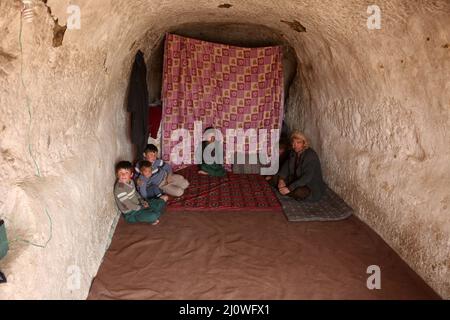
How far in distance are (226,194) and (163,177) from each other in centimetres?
82

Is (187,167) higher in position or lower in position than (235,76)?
lower

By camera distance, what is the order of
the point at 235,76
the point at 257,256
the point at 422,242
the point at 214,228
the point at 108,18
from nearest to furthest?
the point at 108,18, the point at 422,242, the point at 257,256, the point at 214,228, the point at 235,76

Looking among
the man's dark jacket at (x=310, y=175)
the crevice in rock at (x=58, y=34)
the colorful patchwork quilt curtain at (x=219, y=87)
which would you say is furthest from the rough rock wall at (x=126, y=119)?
the colorful patchwork quilt curtain at (x=219, y=87)

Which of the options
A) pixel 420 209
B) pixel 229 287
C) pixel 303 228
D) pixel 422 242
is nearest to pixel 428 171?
pixel 420 209

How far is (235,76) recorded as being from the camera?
5191 mm

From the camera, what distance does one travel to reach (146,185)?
4.04 m

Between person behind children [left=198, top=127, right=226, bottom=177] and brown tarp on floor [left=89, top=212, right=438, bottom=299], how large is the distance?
1370 mm

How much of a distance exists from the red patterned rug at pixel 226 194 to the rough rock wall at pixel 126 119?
0.85 m

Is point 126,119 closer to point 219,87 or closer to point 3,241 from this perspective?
point 219,87

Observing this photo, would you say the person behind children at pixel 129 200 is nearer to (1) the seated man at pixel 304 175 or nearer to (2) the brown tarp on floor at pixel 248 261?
(2) the brown tarp on floor at pixel 248 261

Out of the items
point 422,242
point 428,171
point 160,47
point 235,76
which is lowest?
point 422,242

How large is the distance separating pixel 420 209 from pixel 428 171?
0.99ft

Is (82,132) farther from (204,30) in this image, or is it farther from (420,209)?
(204,30)

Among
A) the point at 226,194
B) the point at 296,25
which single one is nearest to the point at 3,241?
the point at 226,194
